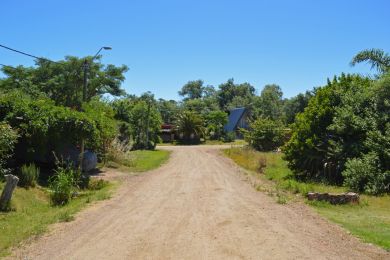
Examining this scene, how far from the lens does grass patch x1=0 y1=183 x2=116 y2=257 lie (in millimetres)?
10023

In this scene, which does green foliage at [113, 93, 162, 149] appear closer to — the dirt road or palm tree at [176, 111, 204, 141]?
palm tree at [176, 111, 204, 141]

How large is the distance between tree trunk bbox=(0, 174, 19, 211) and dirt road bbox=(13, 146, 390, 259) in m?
2.44

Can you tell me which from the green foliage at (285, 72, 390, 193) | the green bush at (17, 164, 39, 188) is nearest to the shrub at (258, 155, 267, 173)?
the green foliage at (285, 72, 390, 193)

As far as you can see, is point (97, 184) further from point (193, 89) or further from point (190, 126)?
point (193, 89)

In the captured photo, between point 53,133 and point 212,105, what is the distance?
92.6 meters

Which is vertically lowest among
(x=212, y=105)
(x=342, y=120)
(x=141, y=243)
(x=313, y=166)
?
(x=141, y=243)

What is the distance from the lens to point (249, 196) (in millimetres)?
15555

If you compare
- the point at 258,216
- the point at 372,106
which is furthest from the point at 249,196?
the point at 372,106

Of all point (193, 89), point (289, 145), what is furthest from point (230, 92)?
point (289, 145)

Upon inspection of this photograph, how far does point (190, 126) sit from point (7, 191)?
53916 mm

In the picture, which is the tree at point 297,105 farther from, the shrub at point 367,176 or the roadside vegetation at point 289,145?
the shrub at point 367,176

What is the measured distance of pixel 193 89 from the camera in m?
140

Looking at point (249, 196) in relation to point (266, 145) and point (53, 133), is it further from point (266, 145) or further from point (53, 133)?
point (266, 145)

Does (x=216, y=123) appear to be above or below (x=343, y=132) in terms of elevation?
above
